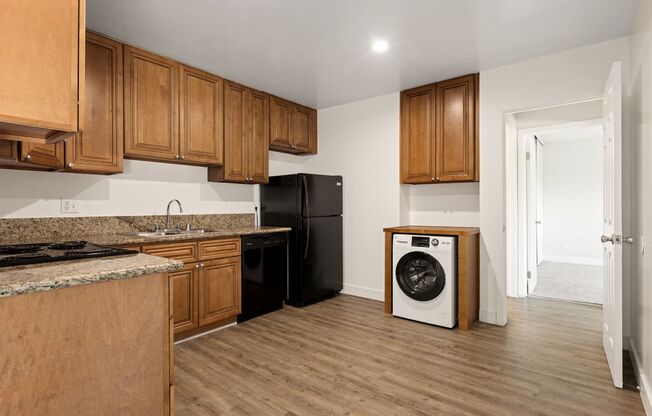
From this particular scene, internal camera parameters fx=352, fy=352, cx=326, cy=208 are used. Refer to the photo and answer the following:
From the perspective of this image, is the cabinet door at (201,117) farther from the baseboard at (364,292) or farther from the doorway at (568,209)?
the doorway at (568,209)

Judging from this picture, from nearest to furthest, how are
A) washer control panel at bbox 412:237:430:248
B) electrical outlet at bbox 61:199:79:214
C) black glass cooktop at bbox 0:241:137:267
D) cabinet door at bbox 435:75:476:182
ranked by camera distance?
black glass cooktop at bbox 0:241:137:267, electrical outlet at bbox 61:199:79:214, washer control panel at bbox 412:237:430:248, cabinet door at bbox 435:75:476:182

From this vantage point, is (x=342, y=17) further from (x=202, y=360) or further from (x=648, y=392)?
(x=648, y=392)

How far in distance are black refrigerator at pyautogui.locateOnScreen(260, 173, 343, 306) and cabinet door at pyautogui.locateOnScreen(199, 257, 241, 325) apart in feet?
2.57

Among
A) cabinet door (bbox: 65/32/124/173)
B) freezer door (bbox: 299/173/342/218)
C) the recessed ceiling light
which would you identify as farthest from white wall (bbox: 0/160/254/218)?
the recessed ceiling light

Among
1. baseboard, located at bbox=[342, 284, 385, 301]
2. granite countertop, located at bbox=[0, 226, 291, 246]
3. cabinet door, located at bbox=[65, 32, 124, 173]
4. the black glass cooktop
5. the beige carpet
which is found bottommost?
the beige carpet

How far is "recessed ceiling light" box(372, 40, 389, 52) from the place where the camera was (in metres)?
2.87

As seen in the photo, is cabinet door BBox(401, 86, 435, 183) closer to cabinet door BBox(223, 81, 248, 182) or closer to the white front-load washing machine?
the white front-load washing machine

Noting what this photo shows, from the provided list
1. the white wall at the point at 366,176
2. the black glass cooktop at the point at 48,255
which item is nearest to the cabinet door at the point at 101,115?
the black glass cooktop at the point at 48,255

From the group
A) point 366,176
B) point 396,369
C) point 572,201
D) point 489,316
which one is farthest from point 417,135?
point 572,201

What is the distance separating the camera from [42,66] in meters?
1.18

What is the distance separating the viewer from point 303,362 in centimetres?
261

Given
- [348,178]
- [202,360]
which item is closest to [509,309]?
[348,178]

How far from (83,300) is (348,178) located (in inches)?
142

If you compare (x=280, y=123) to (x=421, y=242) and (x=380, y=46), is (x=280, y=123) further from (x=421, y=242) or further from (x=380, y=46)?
(x=421, y=242)
